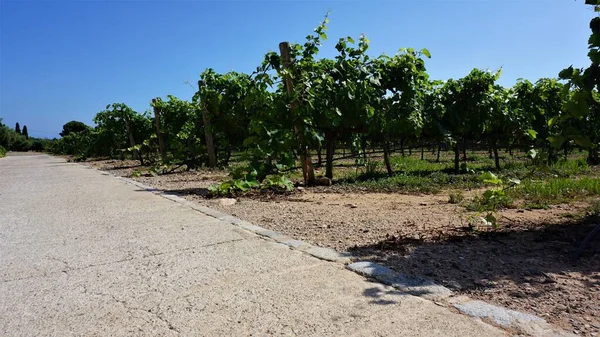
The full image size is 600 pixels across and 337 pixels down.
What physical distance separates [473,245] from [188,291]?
7.21ft

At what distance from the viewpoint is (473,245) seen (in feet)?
11.1

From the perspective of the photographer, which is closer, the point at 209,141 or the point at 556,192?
the point at 556,192

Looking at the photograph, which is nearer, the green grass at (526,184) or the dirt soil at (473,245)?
the dirt soil at (473,245)

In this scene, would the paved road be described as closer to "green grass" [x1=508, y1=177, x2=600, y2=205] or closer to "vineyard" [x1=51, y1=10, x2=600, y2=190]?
"vineyard" [x1=51, y1=10, x2=600, y2=190]

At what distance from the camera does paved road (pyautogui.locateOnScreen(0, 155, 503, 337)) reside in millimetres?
2154

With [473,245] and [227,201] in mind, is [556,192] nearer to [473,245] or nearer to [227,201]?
[473,245]

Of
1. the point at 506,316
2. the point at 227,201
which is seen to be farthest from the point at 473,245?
the point at 227,201

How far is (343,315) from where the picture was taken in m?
2.24

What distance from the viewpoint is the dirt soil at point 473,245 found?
93.1 inches

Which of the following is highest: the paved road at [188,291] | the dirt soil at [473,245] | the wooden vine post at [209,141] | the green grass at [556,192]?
the wooden vine post at [209,141]

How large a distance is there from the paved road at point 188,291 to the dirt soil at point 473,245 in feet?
1.38

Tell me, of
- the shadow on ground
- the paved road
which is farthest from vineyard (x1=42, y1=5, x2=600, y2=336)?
the paved road

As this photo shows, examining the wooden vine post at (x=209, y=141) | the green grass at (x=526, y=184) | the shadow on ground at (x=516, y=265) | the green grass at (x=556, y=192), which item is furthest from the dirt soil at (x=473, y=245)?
the wooden vine post at (x=209, y=141)

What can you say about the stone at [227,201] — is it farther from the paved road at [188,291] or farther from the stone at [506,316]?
the stone at [506,316]
